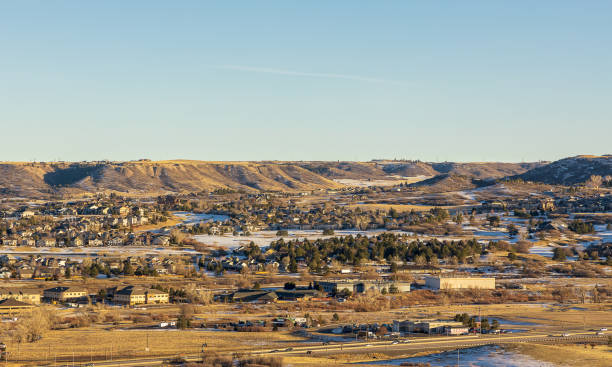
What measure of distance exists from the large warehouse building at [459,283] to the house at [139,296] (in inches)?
1201

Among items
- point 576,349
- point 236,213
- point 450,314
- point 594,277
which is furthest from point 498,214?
point 576,349

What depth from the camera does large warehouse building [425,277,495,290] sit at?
3829 inches

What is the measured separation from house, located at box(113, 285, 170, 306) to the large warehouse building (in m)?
30.5

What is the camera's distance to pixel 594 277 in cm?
11188

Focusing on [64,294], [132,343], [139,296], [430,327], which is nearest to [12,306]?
[64,294]

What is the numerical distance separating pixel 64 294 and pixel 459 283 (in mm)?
43866

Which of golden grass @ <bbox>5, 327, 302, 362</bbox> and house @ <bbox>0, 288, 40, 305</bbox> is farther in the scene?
house @ <bbox>0, 288, 40, 305</bbox>

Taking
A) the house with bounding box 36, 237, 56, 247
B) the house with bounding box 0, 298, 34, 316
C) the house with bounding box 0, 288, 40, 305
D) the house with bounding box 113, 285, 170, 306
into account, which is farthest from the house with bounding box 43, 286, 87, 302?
the house with bounding box 36, 237, 56, 247

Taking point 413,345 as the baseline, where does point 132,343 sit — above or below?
below

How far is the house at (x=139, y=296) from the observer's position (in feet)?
280

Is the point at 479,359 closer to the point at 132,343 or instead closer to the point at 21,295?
the point at 132,343

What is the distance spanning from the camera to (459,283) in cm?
9875

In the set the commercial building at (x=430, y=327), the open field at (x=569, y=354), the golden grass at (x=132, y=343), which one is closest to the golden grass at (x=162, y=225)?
the golden grass at (x=132, y=343)

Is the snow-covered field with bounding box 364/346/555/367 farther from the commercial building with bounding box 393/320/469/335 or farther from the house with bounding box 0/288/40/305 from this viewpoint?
the house with bounding box 0/288/40/305
